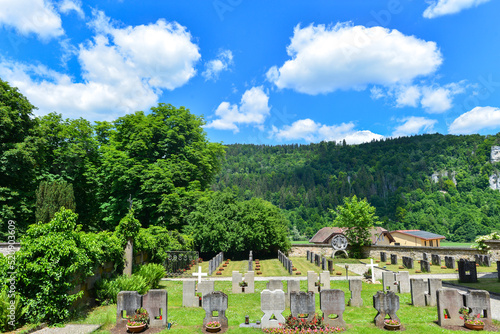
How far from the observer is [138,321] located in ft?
29.7

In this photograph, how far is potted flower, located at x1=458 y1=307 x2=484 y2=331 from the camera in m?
9.02

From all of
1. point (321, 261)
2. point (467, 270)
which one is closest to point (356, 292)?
point (467, 270)

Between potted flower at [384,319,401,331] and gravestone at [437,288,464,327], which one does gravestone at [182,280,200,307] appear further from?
gravestone at [437,288,464,327]

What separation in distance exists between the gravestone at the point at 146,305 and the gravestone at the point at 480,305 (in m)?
9.50

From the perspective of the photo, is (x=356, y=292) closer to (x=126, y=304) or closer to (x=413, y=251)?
(x=126, y=304)

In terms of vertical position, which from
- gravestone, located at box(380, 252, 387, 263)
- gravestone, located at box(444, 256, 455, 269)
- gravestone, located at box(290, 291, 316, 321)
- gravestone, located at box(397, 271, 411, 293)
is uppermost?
gravestone, located at box(290, 291, 316, 321)

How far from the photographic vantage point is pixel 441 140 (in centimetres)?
19212

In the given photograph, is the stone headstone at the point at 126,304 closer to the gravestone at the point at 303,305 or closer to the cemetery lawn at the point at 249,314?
the cemetery lawn at the point at 249,314

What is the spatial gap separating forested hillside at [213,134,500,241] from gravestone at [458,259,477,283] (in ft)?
271

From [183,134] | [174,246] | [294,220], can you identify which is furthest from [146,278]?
[294,220]

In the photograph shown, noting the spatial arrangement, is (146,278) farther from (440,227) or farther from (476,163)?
(476,163)

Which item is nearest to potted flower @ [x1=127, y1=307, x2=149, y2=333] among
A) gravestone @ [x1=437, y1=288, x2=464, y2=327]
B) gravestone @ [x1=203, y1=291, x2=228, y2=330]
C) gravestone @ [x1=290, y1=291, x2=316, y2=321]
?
gravestone @ [x1=203, y1=291, x2=228, y2=330]

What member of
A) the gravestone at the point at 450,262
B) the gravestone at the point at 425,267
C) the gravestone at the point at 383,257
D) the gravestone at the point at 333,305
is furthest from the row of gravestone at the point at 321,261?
the gravestone at the point at 333,305

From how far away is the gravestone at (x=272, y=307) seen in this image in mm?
9258
